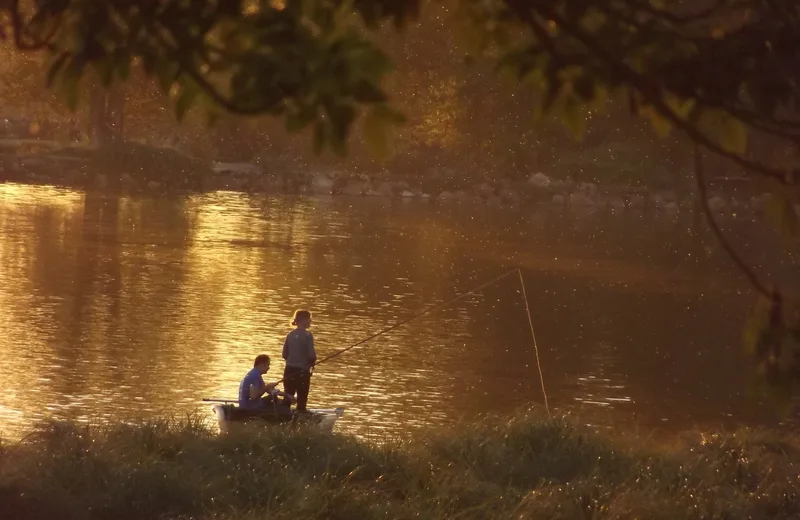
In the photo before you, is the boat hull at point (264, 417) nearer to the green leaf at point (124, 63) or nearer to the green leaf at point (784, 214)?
the green leaf at point (124, 63)

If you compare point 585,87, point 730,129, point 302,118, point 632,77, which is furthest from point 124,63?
point 730,129

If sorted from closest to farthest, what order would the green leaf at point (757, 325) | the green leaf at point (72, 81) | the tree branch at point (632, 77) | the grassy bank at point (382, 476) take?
the green leaf at point (72, 81) → the tree branch at point (632, 77) → the green leaf at point (757, 325) → the grassy bank at point (382, 476)

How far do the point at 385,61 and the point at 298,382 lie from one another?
10932 mm

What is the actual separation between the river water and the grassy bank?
11.9 feet

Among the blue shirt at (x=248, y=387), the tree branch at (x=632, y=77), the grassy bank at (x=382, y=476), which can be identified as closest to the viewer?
the tree branch at (x=632, y=77)

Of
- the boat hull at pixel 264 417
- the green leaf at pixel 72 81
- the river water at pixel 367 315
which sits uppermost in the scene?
the green leaf at pixel 72 81

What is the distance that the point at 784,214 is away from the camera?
4.55 meters

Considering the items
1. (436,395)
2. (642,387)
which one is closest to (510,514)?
(436,395)

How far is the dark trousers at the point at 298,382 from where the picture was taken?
14.6 m

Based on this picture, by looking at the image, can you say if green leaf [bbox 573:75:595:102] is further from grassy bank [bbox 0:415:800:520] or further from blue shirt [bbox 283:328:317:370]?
blue shirt [bbox 283:328:317:370]

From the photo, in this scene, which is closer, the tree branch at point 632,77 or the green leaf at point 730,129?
the tree branch at point 632,77

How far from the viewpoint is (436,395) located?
18750mm

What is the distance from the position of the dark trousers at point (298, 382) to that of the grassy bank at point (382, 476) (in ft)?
9.10

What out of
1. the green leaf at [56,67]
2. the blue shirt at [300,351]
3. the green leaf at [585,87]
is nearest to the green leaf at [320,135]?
the green leaf at [56,67]
